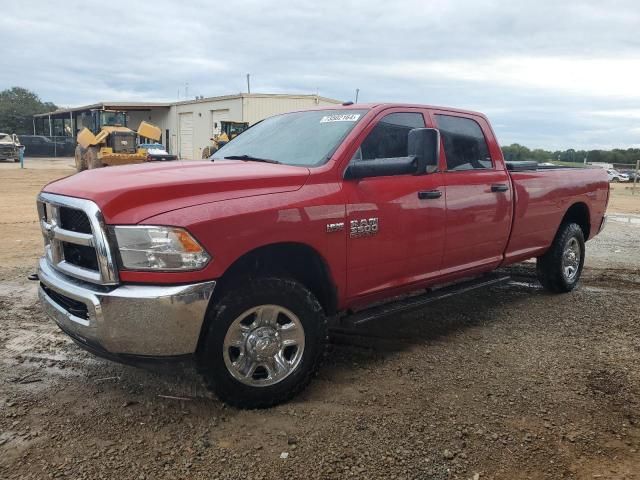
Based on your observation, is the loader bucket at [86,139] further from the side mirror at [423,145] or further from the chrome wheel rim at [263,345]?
the chrome wheel rim at [263,345]

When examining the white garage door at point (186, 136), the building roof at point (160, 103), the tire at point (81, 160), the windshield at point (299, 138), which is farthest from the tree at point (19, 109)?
the windshield at point (299, 138)

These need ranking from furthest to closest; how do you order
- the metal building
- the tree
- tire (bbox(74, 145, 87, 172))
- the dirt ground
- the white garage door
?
1. the tree
2. the white garage door
3. the metal building
4. tire (bbox(74, 145, 87, 172))
5. the dirt ground

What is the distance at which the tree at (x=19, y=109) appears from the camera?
7231 cm

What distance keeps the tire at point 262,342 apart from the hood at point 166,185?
Answer: 1.86ft

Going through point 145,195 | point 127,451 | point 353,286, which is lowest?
point 127,451

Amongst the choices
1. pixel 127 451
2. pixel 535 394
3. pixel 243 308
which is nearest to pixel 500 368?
pixel 535 394

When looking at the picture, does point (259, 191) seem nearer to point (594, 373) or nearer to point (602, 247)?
point (594, 373)

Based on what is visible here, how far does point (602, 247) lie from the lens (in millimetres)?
9547

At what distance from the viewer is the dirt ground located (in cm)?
287

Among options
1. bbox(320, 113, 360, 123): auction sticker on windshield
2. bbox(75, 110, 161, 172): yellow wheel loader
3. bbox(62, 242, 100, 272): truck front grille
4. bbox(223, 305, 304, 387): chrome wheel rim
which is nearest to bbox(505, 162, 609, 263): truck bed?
bbox(320, 113, 360, 123): auction sticker on windshield

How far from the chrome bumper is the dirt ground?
1.30 feet

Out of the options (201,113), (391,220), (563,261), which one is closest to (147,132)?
(201,113)

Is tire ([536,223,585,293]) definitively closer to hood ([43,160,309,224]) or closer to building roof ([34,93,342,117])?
hood ([43,160,309,224])

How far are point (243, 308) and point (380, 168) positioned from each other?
51.9 inches
